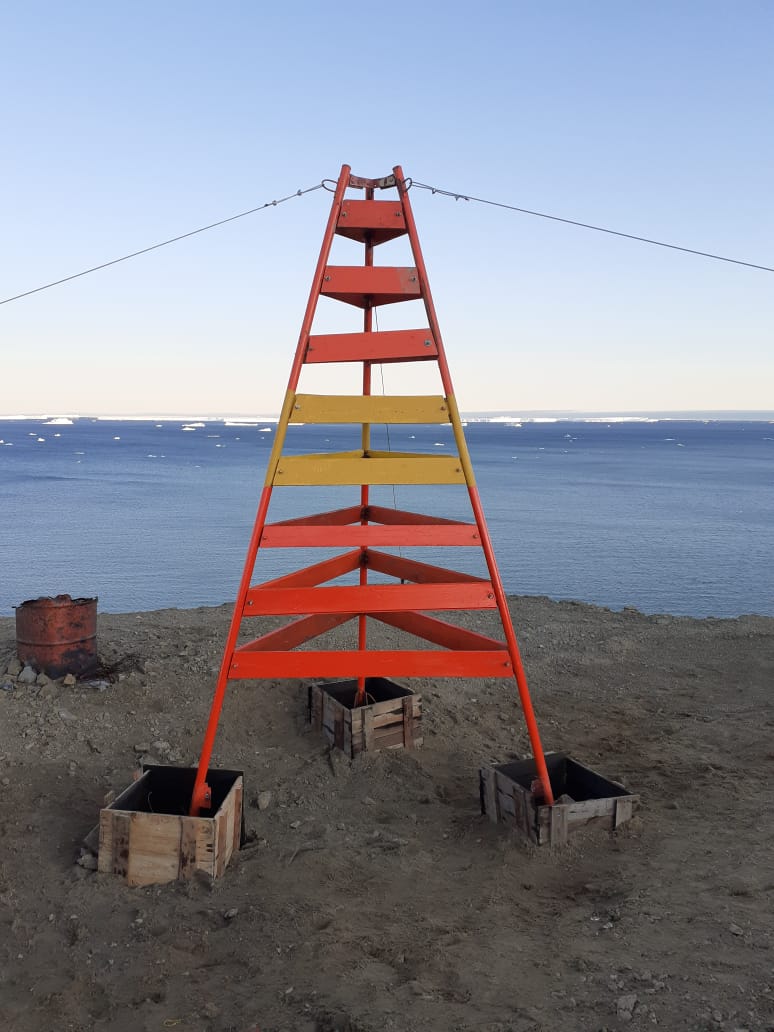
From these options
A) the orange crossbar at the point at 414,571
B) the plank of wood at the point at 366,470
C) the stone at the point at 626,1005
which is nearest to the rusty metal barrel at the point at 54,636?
the orange crossbar at the point at 414,571

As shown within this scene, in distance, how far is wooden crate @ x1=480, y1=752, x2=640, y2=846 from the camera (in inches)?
239

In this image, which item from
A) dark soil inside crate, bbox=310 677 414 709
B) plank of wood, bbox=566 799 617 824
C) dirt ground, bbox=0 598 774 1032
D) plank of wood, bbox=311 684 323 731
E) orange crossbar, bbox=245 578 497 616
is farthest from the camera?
dark soil inside crate, bbox=310 677 414 709

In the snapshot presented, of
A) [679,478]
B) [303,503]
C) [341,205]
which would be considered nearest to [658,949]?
[341,205]

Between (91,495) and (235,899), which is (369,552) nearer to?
(235,899)

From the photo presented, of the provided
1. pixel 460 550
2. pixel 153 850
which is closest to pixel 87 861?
pixel 153 850

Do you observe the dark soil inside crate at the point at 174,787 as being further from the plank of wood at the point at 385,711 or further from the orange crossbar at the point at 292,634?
the plank of wood at the point at 385,711

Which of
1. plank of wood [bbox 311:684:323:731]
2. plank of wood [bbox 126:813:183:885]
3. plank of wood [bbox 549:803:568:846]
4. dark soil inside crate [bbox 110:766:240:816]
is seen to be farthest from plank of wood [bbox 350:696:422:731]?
plank of wood [bbox 126:813:183:885]

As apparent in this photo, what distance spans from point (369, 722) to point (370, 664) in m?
1.87

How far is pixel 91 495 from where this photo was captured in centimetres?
5944

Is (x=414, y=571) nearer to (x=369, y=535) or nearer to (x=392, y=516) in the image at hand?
(x=392, y=516)

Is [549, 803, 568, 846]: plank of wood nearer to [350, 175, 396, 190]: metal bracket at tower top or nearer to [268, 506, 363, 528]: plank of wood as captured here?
[268, 506, 363, 528]: plank of wood

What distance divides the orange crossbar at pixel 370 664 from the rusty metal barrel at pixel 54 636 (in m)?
3.92

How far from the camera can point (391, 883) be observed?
5.72 m

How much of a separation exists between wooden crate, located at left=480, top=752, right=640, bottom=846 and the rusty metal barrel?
16.4ft
